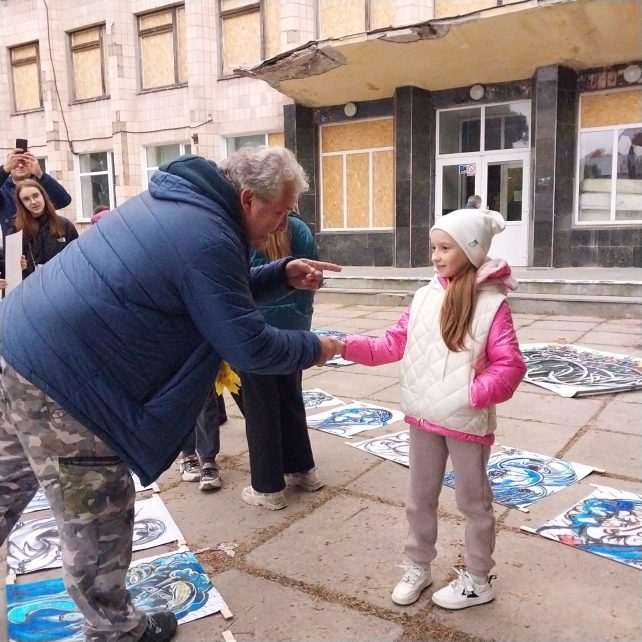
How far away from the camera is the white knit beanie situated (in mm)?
2305

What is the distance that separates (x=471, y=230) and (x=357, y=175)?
1411 cm

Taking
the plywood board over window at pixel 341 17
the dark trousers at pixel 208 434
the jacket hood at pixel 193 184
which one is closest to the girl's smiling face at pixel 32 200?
the dark trousers at pixel 208 434

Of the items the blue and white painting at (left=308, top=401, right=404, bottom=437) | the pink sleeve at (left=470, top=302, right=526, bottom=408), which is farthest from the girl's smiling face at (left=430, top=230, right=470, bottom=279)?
the blue and white painting at (left=308, top=401, right=404, bottom=437)

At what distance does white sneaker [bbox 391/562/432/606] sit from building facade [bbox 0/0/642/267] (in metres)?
11.1

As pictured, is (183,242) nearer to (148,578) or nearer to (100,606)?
(100,606)

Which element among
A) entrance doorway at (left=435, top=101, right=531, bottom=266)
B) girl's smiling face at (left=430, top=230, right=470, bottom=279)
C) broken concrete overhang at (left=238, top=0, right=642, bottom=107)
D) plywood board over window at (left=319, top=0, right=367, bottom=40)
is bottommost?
girl's smiling face at (left=430, top=230, right=470, bottom=279)

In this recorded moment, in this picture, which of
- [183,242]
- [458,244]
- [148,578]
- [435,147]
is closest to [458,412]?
[458,244]

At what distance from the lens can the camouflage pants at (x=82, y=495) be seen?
1.97 meters

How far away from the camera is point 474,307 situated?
2305 millimetres

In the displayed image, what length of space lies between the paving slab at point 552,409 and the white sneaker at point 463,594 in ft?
7.83

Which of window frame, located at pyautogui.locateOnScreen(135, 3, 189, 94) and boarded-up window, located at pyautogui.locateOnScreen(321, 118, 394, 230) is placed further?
window frame, located at pyautogui.locateOnScreen(135, 3, 189, 94)

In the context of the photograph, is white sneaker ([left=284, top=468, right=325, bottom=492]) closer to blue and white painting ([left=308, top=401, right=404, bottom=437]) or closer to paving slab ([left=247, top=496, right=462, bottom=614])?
paving slab ([left=247, top=496, right=462, bottom=614])

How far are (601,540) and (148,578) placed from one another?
77.3 inches

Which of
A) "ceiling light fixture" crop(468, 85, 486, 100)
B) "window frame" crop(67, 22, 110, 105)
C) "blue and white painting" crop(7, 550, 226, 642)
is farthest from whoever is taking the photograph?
"window frame" crop(67, 22, 110, 105)
